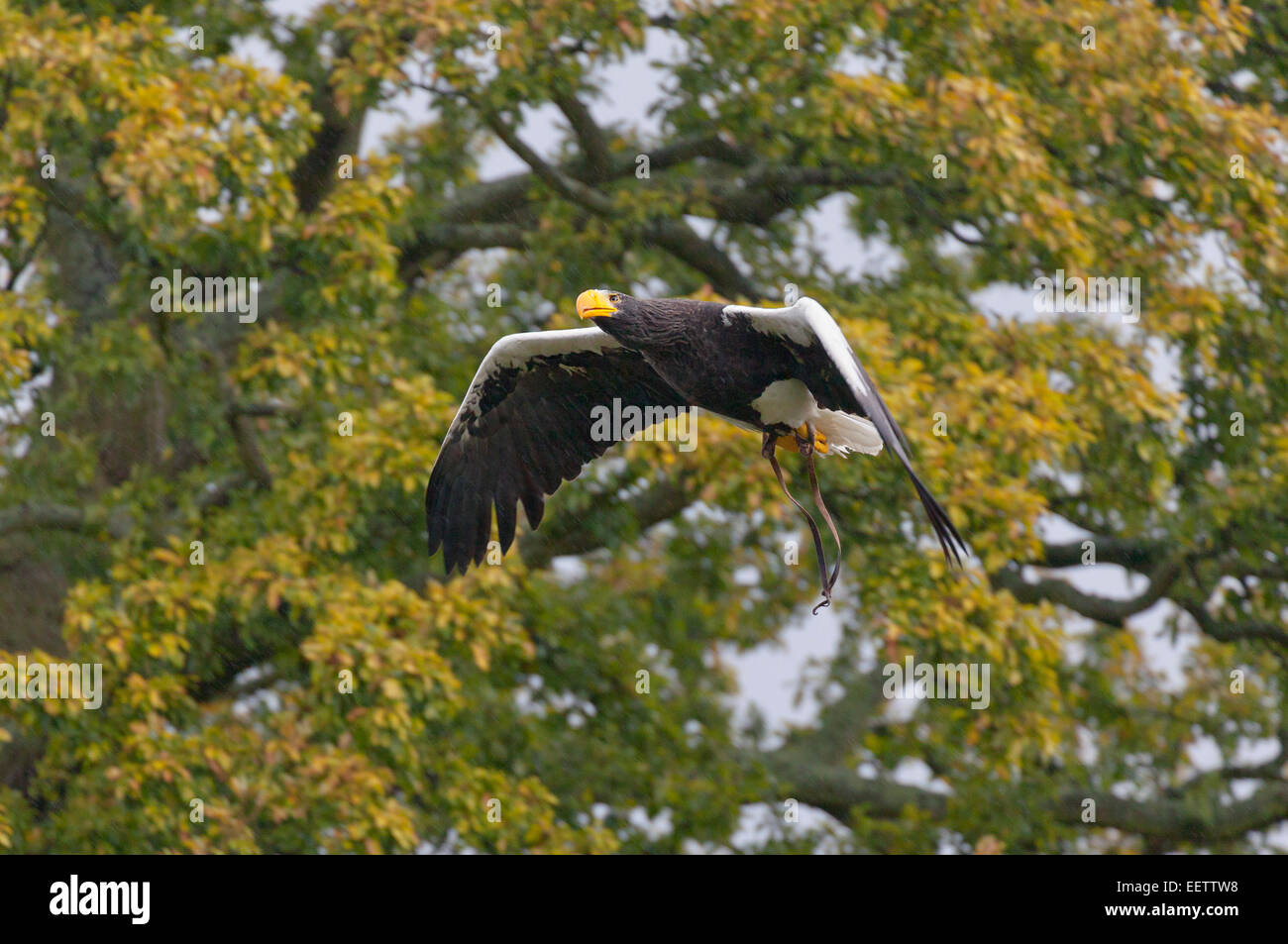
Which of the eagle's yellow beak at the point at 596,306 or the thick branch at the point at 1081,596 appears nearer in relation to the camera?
the eagle's yellow beak at the point at 596,306

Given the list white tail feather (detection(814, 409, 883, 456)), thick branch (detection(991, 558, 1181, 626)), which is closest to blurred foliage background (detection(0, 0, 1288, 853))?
thick branch (detection(991, 558, 1181, 626))

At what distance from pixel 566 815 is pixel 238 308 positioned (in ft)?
11.7

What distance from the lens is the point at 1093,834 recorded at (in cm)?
1252

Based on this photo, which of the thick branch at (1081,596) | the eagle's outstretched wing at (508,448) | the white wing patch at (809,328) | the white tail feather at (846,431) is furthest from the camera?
the thick branch at (1081,596)

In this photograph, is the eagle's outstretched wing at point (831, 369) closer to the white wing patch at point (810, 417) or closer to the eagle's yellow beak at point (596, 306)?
the white wing patch at point (810, 417)

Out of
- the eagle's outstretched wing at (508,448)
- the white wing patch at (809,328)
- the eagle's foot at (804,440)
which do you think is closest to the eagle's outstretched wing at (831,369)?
the white wing patch at (809,328)

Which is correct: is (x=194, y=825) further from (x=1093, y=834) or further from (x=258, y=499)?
(x=1093, y=834)

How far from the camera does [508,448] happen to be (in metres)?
8.20

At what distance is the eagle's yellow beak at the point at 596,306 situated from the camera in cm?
674

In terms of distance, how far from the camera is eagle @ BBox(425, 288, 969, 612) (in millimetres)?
6734

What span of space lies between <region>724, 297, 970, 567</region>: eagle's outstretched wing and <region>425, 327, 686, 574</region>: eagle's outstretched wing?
45.6 inches

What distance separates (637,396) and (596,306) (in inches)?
48.1

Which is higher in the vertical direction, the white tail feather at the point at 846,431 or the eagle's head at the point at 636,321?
the eagle's head at the point at 636,321

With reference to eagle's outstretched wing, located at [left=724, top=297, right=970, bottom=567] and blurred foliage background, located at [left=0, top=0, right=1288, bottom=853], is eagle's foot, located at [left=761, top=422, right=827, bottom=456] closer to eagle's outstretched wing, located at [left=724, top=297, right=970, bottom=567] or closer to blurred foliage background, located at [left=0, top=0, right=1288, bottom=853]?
eagle's outstretched wing, located at [left=724, top=297, right=970, bottom=567]
